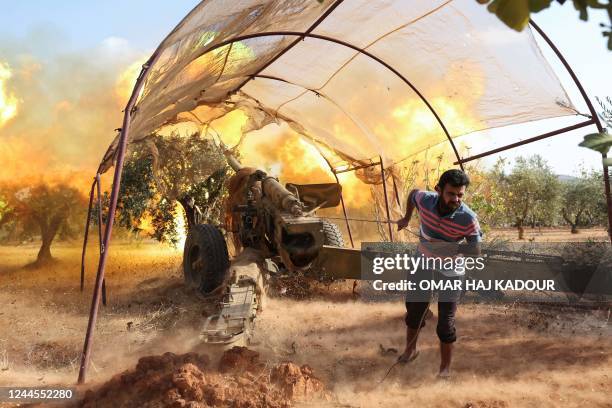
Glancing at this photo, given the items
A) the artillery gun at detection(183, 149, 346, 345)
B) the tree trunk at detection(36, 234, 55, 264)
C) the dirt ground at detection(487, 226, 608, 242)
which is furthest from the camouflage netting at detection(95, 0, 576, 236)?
the dirt ground at detection(487, 226, 608, 242)

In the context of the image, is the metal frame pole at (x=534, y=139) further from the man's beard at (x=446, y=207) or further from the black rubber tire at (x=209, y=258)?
the black rubber tire at (x=209, y=258)

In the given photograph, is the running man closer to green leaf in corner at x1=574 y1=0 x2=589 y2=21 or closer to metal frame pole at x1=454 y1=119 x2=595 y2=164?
metal frame pole at x1=454 y1=119 x2=595 y2=164

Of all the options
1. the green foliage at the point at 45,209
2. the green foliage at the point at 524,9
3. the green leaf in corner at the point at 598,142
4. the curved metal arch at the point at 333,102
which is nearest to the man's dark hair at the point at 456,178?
the green leaf in corner at the point at 598,142

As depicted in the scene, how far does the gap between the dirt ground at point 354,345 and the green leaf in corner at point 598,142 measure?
9.23ft

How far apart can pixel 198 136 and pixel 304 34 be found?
357cm

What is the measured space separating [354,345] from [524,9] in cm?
464

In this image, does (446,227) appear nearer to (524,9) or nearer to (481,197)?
(524,9)

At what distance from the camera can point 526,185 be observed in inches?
952

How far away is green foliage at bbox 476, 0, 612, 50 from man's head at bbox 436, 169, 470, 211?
2670 mm

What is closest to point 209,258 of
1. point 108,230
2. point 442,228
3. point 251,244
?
point 251,244

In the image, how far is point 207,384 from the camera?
10.7 ft

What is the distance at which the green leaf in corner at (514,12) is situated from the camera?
43.1 inches

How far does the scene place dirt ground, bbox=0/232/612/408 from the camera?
3.85 metres

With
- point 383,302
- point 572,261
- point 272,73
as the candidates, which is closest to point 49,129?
point 272,73
